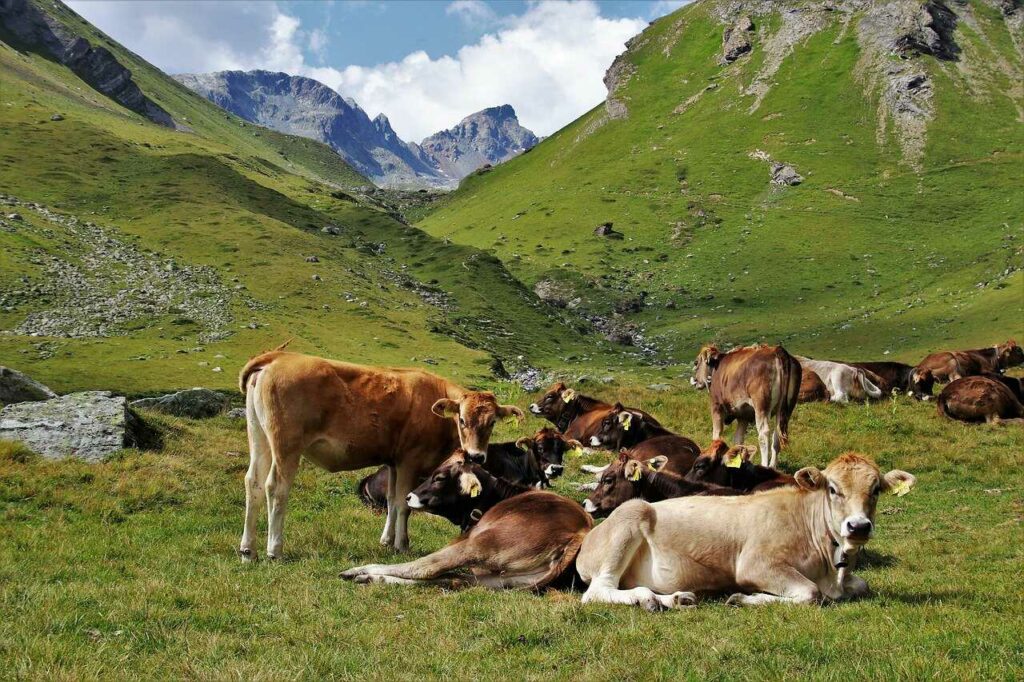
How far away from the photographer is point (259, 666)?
19.8 feet

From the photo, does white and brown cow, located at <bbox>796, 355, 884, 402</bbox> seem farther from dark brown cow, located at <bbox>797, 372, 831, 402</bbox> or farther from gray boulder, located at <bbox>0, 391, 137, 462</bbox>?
gray boulder, located at <bbox>0, 391, 137, 462</bbox>

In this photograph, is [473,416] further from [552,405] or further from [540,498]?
[552,405]

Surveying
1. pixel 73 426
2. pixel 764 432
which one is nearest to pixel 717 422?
pixel 764 432

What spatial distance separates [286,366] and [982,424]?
61.0 feet

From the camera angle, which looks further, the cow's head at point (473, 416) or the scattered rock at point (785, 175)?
the scattered rock at point (785, 175)

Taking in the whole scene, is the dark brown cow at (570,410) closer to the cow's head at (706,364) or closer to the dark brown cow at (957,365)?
the cow's head at (706,364)

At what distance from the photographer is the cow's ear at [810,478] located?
8.35m

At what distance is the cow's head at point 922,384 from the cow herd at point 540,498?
11.9 meters

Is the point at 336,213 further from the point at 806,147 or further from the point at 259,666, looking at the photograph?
the point at 259,666

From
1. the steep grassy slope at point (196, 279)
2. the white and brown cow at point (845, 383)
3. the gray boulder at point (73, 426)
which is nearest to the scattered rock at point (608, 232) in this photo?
the steep grassy slope at point (196, 279)

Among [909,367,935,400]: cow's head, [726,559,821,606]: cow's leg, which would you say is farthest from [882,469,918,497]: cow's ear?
[909,367,935,400]: cow's head

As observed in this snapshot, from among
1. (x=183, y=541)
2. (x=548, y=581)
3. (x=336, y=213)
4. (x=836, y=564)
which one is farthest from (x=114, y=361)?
(x=336, y=213)

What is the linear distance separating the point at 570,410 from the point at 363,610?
1421cm

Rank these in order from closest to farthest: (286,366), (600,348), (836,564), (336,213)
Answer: (836,564) < (286,366) < (600,348) < (336,213)
